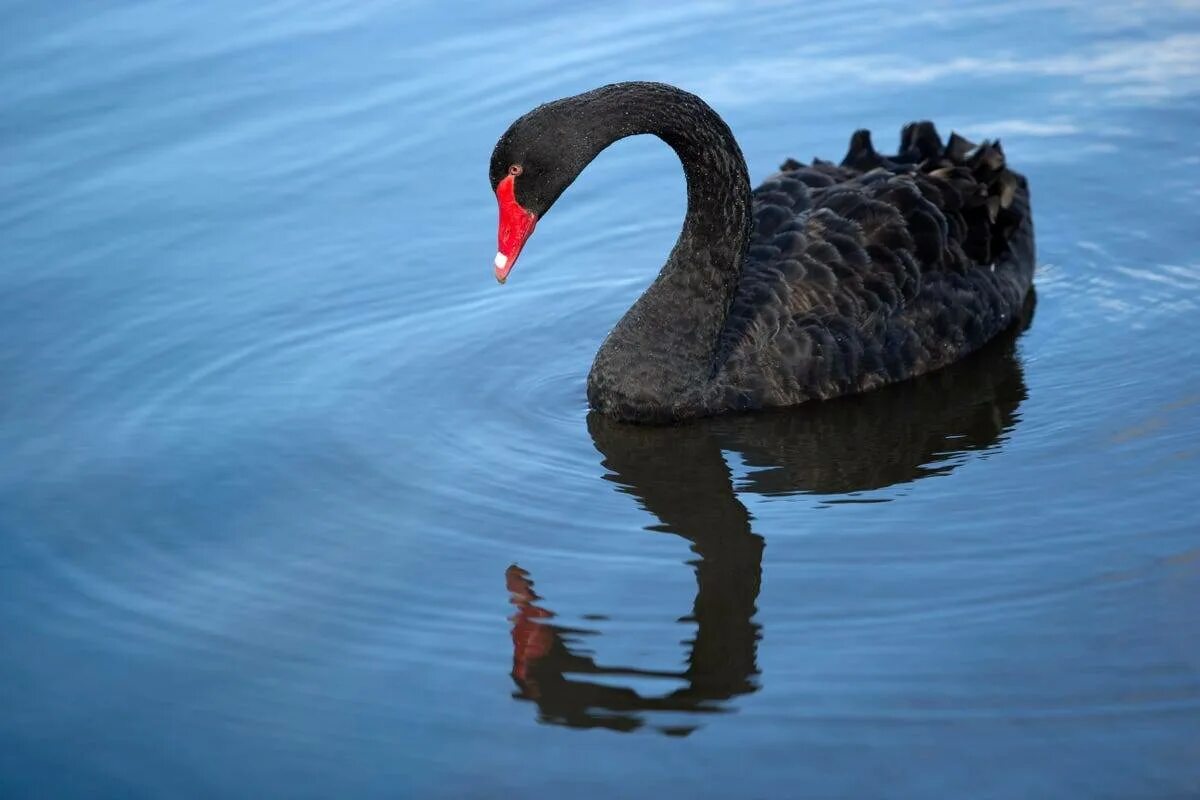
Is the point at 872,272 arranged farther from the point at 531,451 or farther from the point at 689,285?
the point at 531,451

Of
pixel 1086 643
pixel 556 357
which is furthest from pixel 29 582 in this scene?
pixel 1086 643

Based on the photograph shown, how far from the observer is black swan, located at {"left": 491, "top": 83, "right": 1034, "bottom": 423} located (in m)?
6.34

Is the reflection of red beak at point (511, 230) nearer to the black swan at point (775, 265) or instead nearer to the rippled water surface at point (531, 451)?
the black swan at point (775, 265)

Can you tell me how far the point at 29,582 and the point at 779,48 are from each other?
575 centimetres

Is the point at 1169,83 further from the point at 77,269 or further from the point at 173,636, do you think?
the point at 173,636

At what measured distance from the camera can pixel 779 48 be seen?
998 cm

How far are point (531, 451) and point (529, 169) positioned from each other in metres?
1.04

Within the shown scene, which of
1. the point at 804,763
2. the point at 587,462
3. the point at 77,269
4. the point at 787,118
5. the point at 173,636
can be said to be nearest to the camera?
the point at 804,763

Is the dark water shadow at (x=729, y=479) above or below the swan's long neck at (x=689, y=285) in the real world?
below

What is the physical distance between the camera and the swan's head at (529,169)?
20.0 ft

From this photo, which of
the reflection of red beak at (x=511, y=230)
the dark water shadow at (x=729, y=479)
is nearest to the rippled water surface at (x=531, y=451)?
the dark water shadow at (x=729, y=479)

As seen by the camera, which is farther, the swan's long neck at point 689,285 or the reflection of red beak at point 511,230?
the swan's long neck at point 689,285

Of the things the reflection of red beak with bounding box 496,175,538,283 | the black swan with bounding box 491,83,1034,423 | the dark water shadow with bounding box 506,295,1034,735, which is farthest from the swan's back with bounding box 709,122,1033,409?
the reflection of red beak with bounding box 496,175,538,283

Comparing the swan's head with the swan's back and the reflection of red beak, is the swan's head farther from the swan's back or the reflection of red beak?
the swan's back
